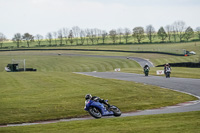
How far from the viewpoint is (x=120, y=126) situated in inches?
594

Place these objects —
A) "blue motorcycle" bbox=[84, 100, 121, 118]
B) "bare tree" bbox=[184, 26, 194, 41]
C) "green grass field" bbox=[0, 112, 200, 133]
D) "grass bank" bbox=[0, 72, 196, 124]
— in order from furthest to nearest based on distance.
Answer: "bare tree" bbox=[184, 26, 194, 41] < "grass bank" bbox=[0, 72, 196, 124] < "blue motorcycle" bbox=[84, 100, 121, 118] < "green grass field" bbox=[0, 112, 200, 133]

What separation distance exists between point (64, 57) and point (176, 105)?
8080 centimetres

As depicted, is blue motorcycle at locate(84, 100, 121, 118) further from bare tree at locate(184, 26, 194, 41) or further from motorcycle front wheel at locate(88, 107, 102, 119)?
bare tree at locate(184, 26, 194, 41)

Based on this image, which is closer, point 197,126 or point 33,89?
point 197,126

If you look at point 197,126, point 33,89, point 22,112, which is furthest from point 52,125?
point 33,89

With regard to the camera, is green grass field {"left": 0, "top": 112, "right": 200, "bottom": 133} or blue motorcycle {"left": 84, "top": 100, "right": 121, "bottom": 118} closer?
green grass field {"left": 0, "top": 112, "right": 200, "bottom": 133}

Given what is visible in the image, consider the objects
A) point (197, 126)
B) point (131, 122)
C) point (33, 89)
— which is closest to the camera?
point (197, 126)

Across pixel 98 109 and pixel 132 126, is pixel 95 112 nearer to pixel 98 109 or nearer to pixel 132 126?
pixel 98 109

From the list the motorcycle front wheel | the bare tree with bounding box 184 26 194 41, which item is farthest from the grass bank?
the bare tree with bounding box 184 26 194 41

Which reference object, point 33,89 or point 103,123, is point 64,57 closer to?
point 33,89

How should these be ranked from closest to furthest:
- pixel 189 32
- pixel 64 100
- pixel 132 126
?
pixel 132 126 < pixel 64 100 < pixel 189 32

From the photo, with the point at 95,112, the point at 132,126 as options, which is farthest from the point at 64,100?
the point at 132,126

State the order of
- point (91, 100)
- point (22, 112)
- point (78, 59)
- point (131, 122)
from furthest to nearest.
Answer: point (78, 59)
point (22, 112)
point (91, 100)
point (131, 122)

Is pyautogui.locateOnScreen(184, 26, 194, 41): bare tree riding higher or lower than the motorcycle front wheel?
higher
